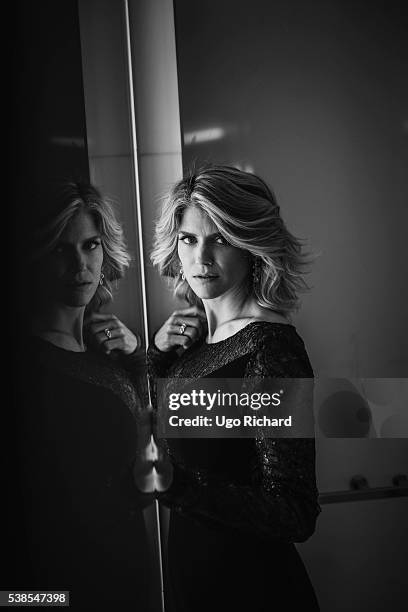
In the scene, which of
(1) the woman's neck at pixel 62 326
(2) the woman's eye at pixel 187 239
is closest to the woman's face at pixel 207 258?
(2) the woman's eye at pixel 187 239

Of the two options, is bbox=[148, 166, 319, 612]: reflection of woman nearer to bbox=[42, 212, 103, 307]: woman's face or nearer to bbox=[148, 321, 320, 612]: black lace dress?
bbox=[148, 321, 320, 612]: black lace dress

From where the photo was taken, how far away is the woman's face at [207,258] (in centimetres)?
115

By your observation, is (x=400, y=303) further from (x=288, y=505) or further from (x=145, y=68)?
(x=145, y=68)

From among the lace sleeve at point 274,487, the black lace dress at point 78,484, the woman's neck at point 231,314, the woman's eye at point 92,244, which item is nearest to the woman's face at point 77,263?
the woman's eye at point 92,244

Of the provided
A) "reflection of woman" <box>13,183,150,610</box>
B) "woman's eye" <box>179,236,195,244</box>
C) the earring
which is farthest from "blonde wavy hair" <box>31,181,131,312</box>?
the earring

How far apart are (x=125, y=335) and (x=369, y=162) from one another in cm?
56

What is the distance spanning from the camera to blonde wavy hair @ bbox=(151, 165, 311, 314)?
114 centimetres

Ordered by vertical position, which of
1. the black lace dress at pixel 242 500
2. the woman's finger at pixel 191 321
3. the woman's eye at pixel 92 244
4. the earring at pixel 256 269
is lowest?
the black lace dress at pixel 242 500

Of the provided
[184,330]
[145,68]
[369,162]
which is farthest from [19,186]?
[369,162]

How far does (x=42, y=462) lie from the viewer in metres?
1.32

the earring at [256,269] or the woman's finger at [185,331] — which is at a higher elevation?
the earring at [256,269]

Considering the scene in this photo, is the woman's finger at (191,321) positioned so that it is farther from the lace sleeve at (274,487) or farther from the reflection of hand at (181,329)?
the lace sleeve at (274,487)

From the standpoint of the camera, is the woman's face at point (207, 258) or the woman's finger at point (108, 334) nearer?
the woman's face at point (207, 258)

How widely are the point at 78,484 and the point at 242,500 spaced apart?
357 mm
